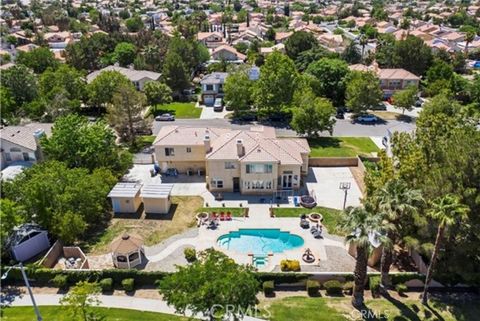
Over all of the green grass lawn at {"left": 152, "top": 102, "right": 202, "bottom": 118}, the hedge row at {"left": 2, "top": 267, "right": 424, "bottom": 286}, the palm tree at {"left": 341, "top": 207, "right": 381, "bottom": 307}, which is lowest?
the green grass lawn at {"left": 152, "top": 102, "right": 202, "bottom": 118}

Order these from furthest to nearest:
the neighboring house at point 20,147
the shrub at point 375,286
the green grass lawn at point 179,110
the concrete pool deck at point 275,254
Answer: the green grass lawn at point 179,110 → the neighboring house at point 20,147 → the concrete pool deck at point 275,254 → the shrub at point 375,286

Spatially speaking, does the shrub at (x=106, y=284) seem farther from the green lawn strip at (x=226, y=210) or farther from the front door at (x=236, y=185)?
the front door at (x=236, y=185)

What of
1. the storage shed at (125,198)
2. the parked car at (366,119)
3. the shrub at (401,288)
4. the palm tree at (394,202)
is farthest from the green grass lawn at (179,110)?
the shrub at (401,288)

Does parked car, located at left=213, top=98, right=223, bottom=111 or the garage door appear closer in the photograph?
parked car, located at left=213, top=98, right=223, bottom=111

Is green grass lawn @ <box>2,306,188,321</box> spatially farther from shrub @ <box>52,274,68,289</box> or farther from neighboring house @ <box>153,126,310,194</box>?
neighboring house @ <box>153,126,310,194</box>

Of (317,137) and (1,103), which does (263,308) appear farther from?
(1,103)

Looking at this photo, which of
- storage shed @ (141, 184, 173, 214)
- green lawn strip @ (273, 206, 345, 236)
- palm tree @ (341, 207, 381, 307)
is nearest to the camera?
palm tree @ (341, 207, 381, 307)

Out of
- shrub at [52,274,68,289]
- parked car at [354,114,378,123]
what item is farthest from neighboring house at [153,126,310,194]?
parked car at [354,114,378,123]
